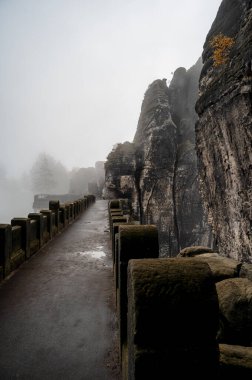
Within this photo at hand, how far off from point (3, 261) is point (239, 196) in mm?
15996

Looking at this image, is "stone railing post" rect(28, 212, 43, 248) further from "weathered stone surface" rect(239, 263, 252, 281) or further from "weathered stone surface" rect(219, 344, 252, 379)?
"weathered stone surface" rect(219, 344, 252, 379)

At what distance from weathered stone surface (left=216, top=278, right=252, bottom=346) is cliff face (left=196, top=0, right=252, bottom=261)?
41.2 feet

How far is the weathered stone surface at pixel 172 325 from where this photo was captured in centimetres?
179

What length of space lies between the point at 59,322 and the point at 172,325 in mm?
2688

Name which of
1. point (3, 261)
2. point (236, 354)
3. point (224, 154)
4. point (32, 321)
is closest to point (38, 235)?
point (3, 261)

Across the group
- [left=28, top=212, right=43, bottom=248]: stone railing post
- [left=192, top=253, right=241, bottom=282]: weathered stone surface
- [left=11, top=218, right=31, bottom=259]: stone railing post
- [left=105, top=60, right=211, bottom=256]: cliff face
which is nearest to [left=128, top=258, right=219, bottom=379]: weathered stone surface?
[left=192, top=253, right=241, bottom=282]: weathered stone surface

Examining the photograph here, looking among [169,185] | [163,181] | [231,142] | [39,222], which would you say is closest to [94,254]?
[39,222]

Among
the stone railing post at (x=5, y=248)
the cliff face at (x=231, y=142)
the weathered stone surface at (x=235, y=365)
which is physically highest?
the cliff face at (x=231, y=142)

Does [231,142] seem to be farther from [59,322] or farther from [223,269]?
[59,322]

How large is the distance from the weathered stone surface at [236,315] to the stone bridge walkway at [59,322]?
213cm

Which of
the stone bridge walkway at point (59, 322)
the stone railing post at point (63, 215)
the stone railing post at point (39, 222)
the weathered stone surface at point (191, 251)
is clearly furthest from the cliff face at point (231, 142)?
the stone bridge walkway at point (59, 322)

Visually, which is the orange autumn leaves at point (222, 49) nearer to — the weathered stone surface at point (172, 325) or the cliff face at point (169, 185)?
the cliff face at point (169, 185)

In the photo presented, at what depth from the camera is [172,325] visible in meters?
1.83

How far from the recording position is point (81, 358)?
315 centimetres
